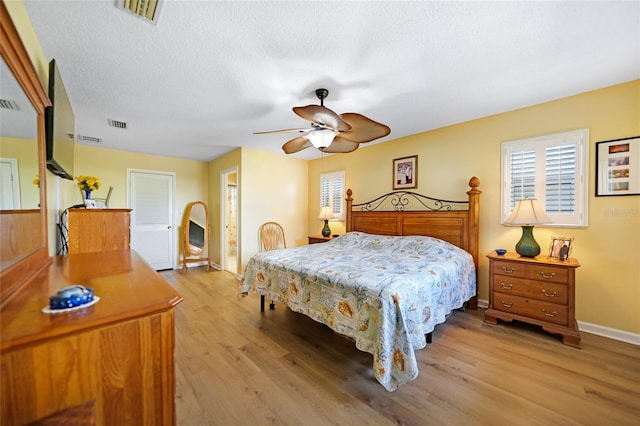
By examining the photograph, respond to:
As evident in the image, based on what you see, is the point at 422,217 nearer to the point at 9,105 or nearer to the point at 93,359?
the point at 93,359

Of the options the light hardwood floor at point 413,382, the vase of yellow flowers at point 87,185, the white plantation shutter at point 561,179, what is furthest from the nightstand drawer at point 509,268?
the vase of yellow flowers at point 87,185

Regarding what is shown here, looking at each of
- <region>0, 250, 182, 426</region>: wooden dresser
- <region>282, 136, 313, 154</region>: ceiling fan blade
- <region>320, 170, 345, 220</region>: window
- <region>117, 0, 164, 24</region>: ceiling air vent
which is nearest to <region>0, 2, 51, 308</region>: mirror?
<region>0, 250, 182, 426</region>: wooden dresser

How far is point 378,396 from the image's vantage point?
1.69 metres

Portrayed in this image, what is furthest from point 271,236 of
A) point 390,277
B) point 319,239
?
point 390,277

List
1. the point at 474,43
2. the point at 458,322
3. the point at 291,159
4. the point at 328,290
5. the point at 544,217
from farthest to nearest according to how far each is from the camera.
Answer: the point at 291,159, the point at 458,322, the point at 544,217, the point at 328,290, the point at 474,43

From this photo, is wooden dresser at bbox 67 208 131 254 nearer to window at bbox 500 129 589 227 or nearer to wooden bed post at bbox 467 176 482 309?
wooden bed post at bbox 467 176 482 309

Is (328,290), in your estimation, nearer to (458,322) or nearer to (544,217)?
(458,322)

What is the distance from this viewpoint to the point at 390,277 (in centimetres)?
198

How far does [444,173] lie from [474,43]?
6.50ft

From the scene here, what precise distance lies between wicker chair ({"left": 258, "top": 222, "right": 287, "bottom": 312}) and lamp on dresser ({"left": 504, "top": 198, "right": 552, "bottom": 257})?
12.2ft

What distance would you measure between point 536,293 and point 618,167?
1.42 m

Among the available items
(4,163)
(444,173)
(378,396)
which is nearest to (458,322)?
(378,396)

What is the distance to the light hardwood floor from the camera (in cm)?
153

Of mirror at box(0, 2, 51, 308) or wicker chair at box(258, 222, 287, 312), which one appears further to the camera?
wicker chair at box(258, 222, 287, 312)
